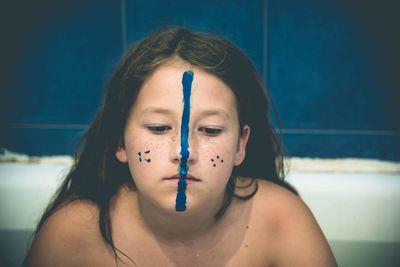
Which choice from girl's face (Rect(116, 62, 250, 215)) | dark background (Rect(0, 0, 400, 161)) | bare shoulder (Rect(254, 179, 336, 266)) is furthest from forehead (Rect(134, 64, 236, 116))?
dark background (Rect(0, 0, 400, 161))

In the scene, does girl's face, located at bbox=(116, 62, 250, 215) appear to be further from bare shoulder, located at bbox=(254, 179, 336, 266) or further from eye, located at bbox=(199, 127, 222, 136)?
bare shoulder, located at bbox=(254, 179, 336, 266)

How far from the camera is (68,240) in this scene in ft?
2.89

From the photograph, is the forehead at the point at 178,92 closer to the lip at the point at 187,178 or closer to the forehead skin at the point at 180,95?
the forehead skin at the point at 180,95

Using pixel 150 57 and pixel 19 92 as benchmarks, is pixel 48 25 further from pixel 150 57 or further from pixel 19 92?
pixel 150 57

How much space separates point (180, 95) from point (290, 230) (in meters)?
0.34

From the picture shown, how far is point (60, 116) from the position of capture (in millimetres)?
1340

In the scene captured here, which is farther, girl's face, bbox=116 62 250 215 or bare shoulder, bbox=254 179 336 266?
bare shoulder, bbox=254 179 336 266

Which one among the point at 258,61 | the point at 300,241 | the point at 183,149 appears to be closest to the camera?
the point at 183,149

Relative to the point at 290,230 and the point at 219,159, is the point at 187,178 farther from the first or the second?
the point at 290,230

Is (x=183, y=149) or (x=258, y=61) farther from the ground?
(x=258, y=61)

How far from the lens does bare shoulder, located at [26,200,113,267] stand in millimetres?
874

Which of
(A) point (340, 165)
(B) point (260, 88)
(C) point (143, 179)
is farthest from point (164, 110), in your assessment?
(A) point (340, 165)

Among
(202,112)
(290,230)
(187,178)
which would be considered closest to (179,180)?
(187,178)

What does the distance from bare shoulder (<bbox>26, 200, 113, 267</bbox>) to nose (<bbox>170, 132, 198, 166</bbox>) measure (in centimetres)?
26
